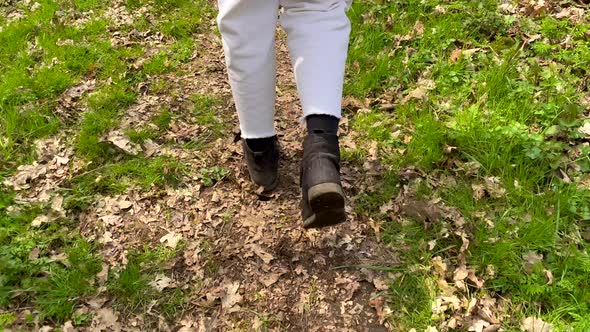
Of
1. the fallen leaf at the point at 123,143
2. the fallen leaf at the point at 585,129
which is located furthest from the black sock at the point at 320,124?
the fallen leaf at the point at 585,129

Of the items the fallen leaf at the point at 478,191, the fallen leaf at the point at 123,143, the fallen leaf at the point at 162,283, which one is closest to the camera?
the fallen leaf at the point at 162,283

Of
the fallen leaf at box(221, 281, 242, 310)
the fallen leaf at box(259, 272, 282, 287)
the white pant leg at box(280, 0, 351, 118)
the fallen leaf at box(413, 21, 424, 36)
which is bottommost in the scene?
the fallen leaf at box(259, 272, 282, 287)

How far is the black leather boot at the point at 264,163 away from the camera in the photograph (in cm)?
279

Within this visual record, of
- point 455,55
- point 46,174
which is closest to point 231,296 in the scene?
point 46,174

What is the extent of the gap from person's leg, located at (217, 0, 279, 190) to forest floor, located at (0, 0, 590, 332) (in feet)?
1.86

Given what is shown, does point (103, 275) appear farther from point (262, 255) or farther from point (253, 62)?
point (253, 62)

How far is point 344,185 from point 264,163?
58 centimetres

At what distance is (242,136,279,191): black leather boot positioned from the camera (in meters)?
2.79

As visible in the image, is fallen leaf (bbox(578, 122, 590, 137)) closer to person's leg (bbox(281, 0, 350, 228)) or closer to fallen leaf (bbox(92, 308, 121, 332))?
person's leg (bbox(281, 0, 350, 228))

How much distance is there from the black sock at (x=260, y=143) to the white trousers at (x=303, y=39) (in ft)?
1.64

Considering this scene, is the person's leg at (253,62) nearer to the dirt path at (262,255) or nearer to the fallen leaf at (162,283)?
the dirt path at (262,255)

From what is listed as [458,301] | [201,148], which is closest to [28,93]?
[201,148]

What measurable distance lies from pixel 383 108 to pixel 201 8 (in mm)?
2625

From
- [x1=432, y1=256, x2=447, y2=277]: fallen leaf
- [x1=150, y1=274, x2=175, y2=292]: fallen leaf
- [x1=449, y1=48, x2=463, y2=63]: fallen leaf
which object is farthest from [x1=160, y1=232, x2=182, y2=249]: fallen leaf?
[x1=449, y1=48, x2=463, y2=63]: fallen leaf
